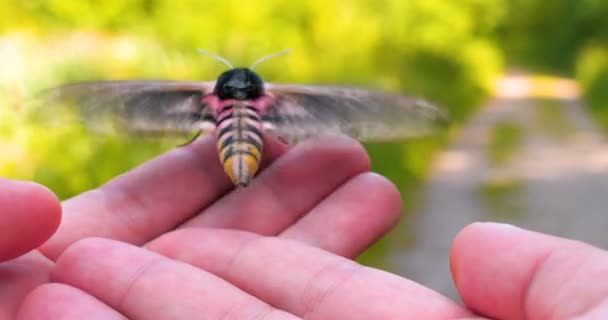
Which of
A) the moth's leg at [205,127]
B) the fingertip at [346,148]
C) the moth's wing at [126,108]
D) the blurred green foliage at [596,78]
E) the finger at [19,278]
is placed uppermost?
the moth's wing at [126,108]

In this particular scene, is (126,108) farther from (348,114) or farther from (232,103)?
(348,114)

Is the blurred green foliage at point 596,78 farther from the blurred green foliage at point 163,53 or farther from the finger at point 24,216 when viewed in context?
the finger at point 24,216

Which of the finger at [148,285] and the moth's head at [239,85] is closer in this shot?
the finger at [148,285]

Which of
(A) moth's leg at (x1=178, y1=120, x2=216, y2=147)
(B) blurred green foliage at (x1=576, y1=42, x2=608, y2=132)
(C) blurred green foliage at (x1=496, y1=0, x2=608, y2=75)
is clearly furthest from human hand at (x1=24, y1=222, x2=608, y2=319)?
(C) blurred green foliage at (x1=496, y1=0, x2=608, y2=75)

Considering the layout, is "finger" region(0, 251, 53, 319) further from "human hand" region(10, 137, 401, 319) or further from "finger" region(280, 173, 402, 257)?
"finger" region(280, 173, 402, 257)

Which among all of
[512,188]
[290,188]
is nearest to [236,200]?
[290,188]

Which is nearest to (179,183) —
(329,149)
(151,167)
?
(151,167)

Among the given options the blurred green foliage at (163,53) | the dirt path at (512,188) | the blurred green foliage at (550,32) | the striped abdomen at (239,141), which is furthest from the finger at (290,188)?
the blurred green foliage at (550,32)
